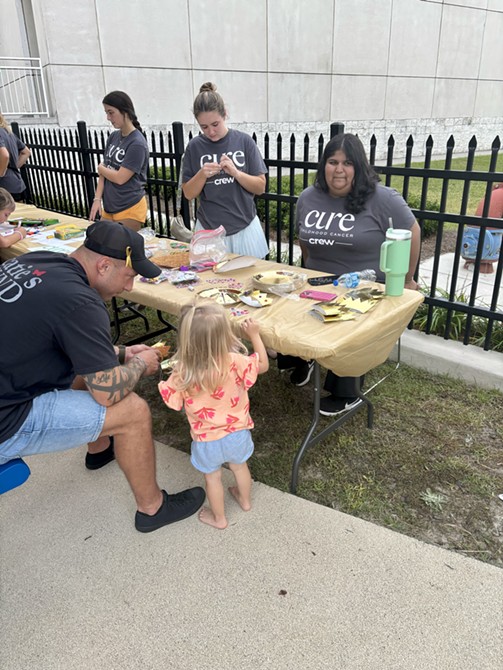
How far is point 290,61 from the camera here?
12.5 meters

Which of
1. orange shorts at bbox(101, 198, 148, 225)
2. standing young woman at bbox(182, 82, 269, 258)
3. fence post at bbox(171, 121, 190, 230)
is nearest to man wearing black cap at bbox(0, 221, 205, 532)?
standing young woman at bbox(182, 82, 269, 258)

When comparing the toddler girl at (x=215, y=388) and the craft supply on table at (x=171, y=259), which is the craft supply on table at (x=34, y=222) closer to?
the craft supply on table at (x=171, y=259)

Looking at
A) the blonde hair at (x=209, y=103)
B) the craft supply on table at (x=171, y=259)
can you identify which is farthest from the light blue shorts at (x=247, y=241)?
the blonde hair at (x=209, y=103)

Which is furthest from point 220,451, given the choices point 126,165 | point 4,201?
point 4,201

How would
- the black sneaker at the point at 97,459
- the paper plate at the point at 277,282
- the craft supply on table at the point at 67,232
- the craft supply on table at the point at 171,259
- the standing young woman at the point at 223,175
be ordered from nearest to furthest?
the paper plate at the point at 277,282 < the black sneaker at the point at 97,459 < the craft supply on table at the point at 171,259 < the standing young woman at the point at 223,175 < the craft supply on table at the point at 67,232

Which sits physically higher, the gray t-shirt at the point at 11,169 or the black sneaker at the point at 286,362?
the gray t-shirt at the point at 11,169

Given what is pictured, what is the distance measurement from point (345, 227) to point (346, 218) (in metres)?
0.05

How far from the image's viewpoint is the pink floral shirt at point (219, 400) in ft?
6.91

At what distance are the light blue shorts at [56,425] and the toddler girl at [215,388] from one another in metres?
0.30

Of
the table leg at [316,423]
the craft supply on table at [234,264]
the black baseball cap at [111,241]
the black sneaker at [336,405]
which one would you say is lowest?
the black sneaker at [336,405]

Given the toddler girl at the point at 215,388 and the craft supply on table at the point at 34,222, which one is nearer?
the toddler girl at the point at 215,388

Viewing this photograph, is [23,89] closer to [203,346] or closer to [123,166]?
[123,166]

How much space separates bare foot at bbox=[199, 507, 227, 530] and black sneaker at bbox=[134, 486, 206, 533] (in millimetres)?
49

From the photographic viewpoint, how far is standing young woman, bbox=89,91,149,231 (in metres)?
4.06
